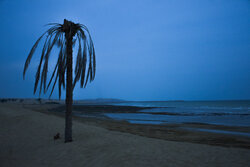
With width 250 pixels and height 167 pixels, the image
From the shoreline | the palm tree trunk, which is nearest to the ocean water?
the shoreline

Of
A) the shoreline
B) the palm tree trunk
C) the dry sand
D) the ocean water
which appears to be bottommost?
the ocean water

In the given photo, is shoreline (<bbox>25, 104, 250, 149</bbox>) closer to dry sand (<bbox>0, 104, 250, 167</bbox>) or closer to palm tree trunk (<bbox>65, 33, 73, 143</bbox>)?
dry sand (<bbox>0, 104, 250, 167</bbox>)

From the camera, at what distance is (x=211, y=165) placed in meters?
5.04

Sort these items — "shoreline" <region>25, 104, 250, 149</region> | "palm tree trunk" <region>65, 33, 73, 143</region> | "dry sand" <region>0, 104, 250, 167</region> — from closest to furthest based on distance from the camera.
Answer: "dry sand" <region>0, 104, 250, 167</region> < "palm tree trunk" <region>65, 33, 73, 143</region> < "shoreline" <region>25, 104, 250, 149</region>

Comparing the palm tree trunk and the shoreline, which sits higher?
the palm tree trunk

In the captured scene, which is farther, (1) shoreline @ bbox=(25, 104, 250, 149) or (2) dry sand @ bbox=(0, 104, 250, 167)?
(1) shoreline @ bbox=(25, 104, 250, 149)

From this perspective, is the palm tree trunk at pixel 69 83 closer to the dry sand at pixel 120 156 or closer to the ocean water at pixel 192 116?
the dry sand at pixel 120 156

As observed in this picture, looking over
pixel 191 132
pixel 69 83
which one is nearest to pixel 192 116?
pixel 191 132

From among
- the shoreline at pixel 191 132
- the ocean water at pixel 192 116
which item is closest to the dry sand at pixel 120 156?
the shoreline at pixel 191 132

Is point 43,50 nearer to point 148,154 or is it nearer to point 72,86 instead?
point 72,86

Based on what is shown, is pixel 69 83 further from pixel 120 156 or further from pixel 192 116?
pixel 192 116

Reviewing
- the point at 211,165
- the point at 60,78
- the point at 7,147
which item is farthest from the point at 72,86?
the point at 211,165

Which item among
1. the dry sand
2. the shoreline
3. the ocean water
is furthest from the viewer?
the ocean water

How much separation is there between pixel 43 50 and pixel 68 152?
450cm
